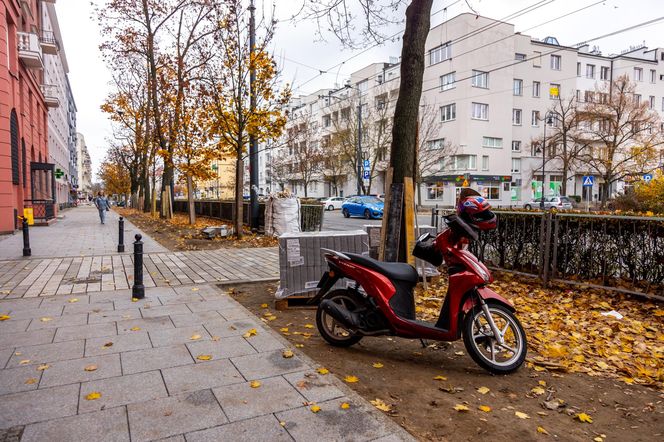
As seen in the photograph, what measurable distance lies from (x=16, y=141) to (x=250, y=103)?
12.3 meters

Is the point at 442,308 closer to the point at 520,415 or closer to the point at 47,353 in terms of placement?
the point at 520,415

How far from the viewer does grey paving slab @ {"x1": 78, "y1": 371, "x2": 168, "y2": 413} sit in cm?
315

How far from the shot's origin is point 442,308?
400 cm

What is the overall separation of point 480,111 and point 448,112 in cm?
317

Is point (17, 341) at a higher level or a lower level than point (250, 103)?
lower

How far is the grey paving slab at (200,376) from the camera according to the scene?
345cm

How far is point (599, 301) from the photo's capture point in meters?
6.29

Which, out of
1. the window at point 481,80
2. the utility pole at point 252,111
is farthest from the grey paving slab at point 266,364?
the window at point 481,80

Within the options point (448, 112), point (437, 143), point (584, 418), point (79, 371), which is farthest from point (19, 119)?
point (448, 112)

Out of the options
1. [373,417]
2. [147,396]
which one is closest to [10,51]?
[147,396]

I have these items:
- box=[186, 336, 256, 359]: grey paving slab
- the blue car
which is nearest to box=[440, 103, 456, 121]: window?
the blue car

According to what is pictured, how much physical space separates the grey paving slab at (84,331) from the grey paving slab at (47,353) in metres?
0.19

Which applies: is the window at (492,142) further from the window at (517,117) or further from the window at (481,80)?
the window at (481,80)

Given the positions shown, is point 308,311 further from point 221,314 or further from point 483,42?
point 483,42
